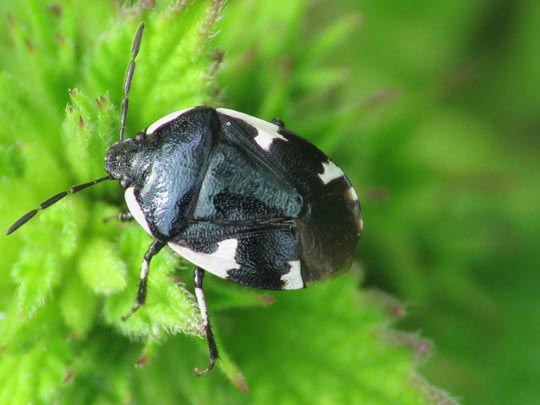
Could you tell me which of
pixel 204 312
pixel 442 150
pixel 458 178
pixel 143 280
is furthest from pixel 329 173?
pixel 442 150

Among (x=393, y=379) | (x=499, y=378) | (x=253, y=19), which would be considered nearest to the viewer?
(x=393, y=379)

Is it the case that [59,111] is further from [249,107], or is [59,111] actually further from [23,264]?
[249,107]

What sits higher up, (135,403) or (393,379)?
(393,379)

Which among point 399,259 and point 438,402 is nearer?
point 438,402

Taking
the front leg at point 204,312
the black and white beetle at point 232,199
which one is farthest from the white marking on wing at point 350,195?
the front leg at point 204,312

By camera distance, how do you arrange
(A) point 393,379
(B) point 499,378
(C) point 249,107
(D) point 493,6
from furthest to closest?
1. (D) point 493,6
2. (B) point 499,378
3. (C) point 249,107
4. (A) point 393,379

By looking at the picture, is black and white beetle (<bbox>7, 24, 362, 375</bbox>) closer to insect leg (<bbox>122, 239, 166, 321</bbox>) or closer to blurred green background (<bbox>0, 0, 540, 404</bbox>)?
insect leg (<bbox>122, 239, 166, 321</bbox>)

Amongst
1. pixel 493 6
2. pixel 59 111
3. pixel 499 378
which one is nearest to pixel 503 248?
pixel 499 378
